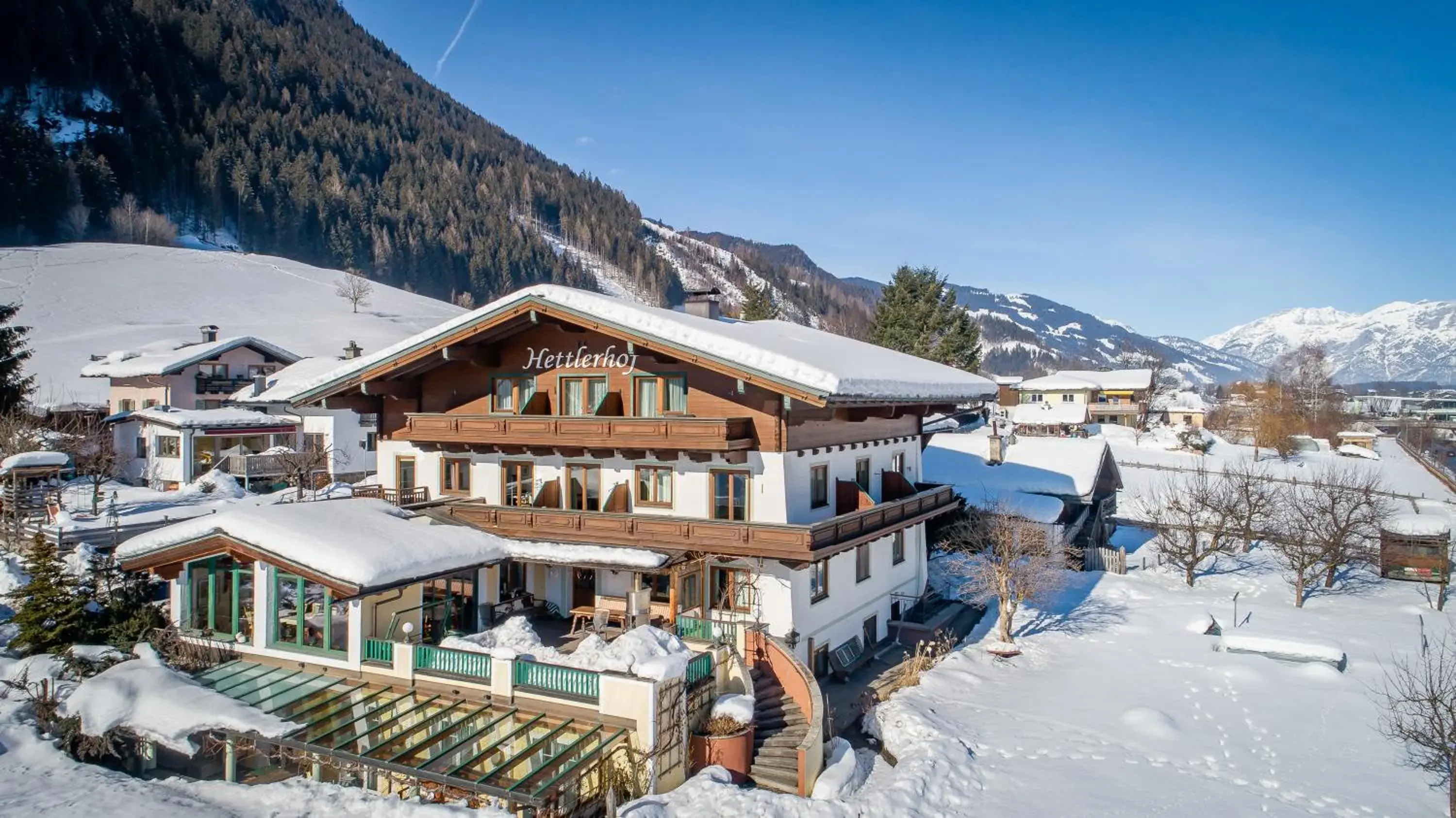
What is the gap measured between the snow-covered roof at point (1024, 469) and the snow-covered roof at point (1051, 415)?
43.8 meters

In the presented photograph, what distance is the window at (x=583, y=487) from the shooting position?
22.4 meters

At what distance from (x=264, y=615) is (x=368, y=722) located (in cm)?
450

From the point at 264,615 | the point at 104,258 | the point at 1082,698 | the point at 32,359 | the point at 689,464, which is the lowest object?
the point at 1082,698

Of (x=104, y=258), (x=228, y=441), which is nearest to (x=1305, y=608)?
(x=228, y=441)

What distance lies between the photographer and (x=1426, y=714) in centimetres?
1427

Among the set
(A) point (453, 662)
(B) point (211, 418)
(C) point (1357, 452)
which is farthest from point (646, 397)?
(C) point (1357, 452)

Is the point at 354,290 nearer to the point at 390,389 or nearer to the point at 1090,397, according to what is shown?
the point at 390,389

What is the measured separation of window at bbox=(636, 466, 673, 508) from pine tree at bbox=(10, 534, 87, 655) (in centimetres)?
1287

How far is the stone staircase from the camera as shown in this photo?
15258 millimetres

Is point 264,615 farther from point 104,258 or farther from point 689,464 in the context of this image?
point 104,258

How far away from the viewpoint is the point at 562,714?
1494 centimetres

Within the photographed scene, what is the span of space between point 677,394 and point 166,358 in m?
41.5

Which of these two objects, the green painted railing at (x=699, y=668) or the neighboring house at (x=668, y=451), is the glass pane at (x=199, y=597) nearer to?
the neighboring house at (x=668, y=451)

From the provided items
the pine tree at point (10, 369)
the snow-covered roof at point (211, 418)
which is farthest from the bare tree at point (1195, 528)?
the pine tree at point (10, 369)
